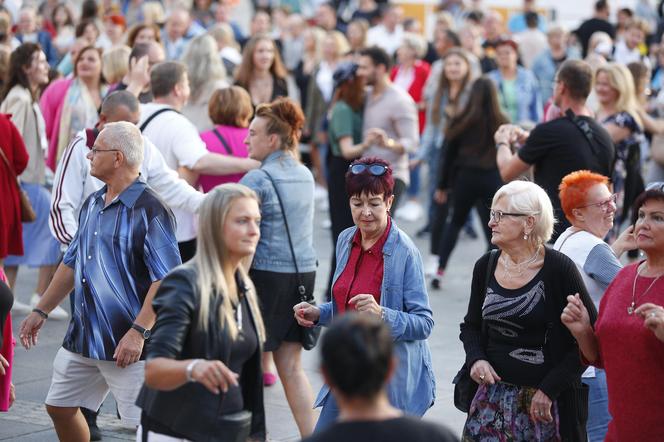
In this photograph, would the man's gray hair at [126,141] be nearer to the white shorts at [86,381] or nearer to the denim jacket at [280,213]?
the white shorts at [86,381]

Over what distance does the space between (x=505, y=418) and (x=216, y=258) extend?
1638 millimetres

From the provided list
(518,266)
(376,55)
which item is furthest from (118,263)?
(376,55)

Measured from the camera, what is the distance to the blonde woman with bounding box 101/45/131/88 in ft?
33.5

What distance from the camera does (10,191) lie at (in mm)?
9109

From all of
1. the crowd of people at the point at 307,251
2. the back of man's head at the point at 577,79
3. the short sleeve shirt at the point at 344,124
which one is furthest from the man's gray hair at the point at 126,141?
the short sleeve shirt at the point at 344,124

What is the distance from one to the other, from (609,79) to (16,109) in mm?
4855

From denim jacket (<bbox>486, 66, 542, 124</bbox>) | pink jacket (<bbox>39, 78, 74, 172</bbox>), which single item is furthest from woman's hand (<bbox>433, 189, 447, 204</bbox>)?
pink jacket (<bbox>39, 78, 74, 172</bbox>)

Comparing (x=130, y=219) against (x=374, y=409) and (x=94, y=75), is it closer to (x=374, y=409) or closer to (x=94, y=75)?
(x=374, y=409)

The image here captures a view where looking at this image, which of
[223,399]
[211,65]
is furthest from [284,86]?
[223,399]

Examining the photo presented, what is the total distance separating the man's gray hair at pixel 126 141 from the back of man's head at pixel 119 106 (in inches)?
48.2

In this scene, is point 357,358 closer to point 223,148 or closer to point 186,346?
point 186,346

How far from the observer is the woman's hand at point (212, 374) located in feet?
13.5

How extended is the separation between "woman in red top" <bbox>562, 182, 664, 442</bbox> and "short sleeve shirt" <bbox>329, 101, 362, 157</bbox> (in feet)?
17.8

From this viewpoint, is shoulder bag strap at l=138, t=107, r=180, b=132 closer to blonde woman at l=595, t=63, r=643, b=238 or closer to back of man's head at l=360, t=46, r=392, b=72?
back of man's head at l=360, t=46, r=392, b=72
